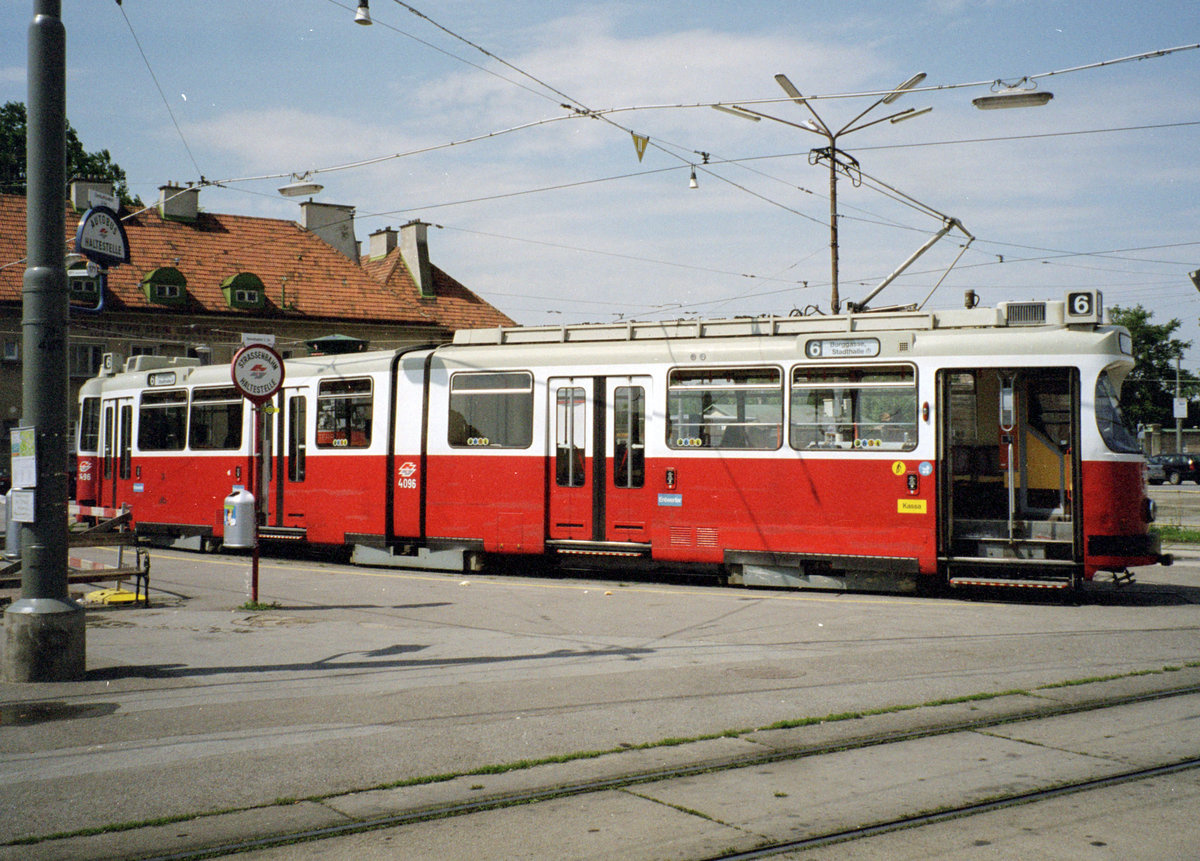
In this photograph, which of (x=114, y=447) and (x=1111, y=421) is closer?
(x=1111, y=421)

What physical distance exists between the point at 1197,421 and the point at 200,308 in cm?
6957

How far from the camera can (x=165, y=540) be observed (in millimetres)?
21438

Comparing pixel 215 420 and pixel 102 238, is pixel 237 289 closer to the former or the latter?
pixel 215 420

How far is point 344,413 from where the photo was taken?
1745 centimetres

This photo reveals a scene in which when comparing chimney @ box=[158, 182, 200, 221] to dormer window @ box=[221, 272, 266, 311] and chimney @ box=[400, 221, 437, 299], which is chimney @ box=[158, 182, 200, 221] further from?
chimney @ box=[400, 221, 437, 299]

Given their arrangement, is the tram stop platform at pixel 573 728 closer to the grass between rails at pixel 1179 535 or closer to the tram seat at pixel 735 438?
the tram seat at pixel 735 438

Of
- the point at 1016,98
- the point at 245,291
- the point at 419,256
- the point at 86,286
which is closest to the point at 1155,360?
the point at 419,256

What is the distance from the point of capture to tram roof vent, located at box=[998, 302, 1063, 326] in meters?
13.2

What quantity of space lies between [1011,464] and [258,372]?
8546mm

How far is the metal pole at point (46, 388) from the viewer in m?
8.07

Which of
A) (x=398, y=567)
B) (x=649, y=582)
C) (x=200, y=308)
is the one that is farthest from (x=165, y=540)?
Answer: (x=200, y=308)

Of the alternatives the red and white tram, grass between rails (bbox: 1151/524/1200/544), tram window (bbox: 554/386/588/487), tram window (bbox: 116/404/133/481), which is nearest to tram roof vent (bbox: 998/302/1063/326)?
the red and white tram

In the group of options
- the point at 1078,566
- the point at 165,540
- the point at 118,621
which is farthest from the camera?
the point at 165,540

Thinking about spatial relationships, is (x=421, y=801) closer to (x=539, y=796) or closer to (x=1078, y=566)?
(x=539, y=796)
